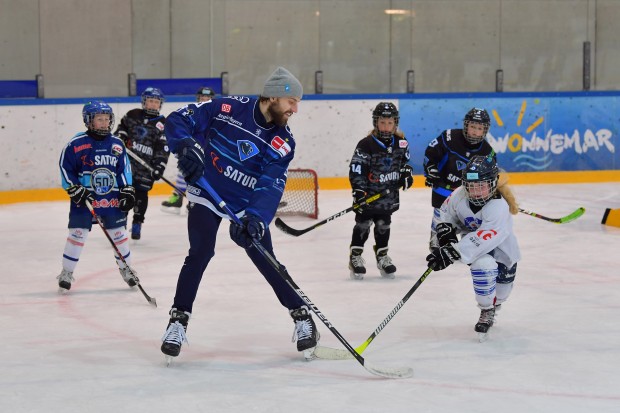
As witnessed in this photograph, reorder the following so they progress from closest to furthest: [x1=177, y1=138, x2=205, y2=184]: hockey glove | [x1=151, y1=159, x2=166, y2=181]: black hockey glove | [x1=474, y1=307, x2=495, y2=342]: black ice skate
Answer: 1. [x1=177, y1=138, x2=205, y2=184]: hockey glove
2. [x1=474, y1=307, x2=495, y2=342]: black ice skate
3. [x1=151, y1=159, x2=166, y2=181]: black hockey glove

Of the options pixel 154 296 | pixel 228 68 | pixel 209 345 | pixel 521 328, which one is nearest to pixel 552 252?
pixel 521 328

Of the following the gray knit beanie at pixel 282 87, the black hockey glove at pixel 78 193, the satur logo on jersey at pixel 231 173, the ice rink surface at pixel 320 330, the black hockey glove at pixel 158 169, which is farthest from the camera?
the black hockey glove at pixel 158 169

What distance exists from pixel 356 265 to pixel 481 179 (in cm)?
181

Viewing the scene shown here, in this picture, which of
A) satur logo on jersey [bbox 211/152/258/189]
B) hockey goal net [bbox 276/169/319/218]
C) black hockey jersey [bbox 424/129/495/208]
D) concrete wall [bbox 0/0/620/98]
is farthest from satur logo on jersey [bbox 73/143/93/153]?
concrete wall [bbox 0/0/620/98]

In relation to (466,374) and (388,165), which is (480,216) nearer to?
(466,374)

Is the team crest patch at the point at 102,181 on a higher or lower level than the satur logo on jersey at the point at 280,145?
lower

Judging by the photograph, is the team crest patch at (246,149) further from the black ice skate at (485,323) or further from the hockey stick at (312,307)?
the black ice skate at (485,323)

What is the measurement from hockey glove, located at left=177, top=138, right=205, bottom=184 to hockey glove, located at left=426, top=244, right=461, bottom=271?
1.05m

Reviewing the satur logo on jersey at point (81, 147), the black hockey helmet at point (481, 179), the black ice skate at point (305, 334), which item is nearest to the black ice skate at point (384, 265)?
the black hockey helmet at point (481, 179)

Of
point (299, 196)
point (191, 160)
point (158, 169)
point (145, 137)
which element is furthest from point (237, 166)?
point (299, 196)

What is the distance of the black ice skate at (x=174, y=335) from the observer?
4062 millimetres

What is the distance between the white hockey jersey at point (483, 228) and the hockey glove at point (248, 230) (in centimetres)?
94

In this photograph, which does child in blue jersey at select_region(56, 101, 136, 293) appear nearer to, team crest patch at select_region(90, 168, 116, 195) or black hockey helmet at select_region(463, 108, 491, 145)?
team crest patch at select_region(90, 168, 116, 195)

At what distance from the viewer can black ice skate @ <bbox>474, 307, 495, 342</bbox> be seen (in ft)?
15.0
